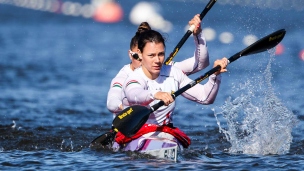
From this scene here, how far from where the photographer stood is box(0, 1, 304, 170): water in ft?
28.5

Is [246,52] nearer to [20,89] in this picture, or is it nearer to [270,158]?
[270,158]

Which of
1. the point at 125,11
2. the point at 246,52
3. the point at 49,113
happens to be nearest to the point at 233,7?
the point at 125,11

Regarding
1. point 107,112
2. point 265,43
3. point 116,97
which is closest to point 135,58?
point 116,97

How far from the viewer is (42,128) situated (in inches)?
484

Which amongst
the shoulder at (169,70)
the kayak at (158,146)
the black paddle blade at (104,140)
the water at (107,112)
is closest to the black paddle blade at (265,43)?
the water at (107,112)

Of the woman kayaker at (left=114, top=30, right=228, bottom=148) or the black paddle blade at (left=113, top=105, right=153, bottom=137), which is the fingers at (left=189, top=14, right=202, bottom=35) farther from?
the black paddle blade at (left=113, top=105, right=153, bottom=137)

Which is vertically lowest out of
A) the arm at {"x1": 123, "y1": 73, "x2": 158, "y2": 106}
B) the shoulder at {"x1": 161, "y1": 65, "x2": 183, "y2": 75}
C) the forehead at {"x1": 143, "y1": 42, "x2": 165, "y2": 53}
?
the arm at {"x1": 123, "y1": 73, "x2": 158, "y2": 106}

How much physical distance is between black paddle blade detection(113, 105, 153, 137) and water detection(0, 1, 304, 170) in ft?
1.16

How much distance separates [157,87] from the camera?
27.1 feet

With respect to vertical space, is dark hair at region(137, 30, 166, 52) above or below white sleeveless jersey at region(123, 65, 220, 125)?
above

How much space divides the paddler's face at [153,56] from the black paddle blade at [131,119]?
0.43 meters

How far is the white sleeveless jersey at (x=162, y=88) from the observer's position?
809cm

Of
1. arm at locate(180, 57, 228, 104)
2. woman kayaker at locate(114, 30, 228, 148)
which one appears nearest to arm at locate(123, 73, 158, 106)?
woman kayaker at locate(114, 30, 228, 148)

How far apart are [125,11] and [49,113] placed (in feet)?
123
